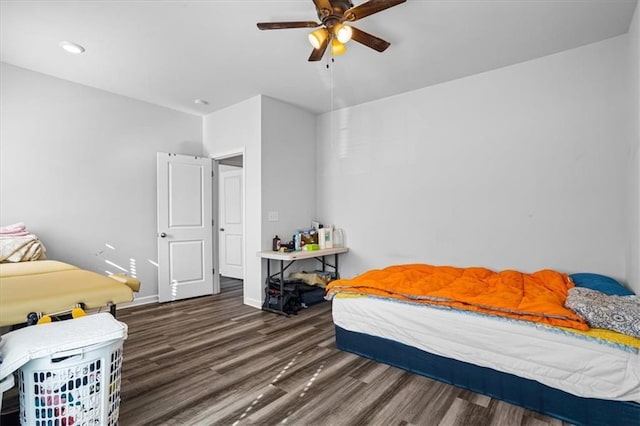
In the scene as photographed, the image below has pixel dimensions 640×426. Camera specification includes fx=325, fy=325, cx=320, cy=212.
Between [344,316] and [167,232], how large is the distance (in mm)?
2967

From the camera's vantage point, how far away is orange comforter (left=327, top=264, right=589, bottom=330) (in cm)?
207

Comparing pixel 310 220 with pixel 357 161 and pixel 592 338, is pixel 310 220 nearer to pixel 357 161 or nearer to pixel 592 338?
pixel 357 161

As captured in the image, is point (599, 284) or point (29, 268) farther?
point (29, 268)

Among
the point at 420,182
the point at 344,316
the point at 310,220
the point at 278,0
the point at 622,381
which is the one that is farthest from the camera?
the point at 310,220

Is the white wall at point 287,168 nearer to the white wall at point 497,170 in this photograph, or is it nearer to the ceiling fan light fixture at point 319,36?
the white wall at point 497,170

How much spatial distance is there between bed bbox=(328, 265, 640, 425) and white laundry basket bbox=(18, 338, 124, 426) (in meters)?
1.84

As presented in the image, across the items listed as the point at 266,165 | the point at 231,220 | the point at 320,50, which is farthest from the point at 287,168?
the point at 231,220

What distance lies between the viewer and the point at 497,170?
3.48 m

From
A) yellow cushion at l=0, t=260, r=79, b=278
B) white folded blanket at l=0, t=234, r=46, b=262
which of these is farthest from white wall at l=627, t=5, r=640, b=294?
white folded blanket at l=0, t=234, r=46, b=262

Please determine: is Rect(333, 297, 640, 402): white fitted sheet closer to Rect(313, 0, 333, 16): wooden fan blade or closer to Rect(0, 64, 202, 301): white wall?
Rect(313, 0, 333, 16): wooden fan blade

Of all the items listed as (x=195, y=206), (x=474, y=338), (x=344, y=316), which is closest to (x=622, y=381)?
(x=474, y=338)

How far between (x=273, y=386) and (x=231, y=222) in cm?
441

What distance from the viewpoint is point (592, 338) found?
6.05 ft

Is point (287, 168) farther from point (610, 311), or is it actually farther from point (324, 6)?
point (610, 311)
